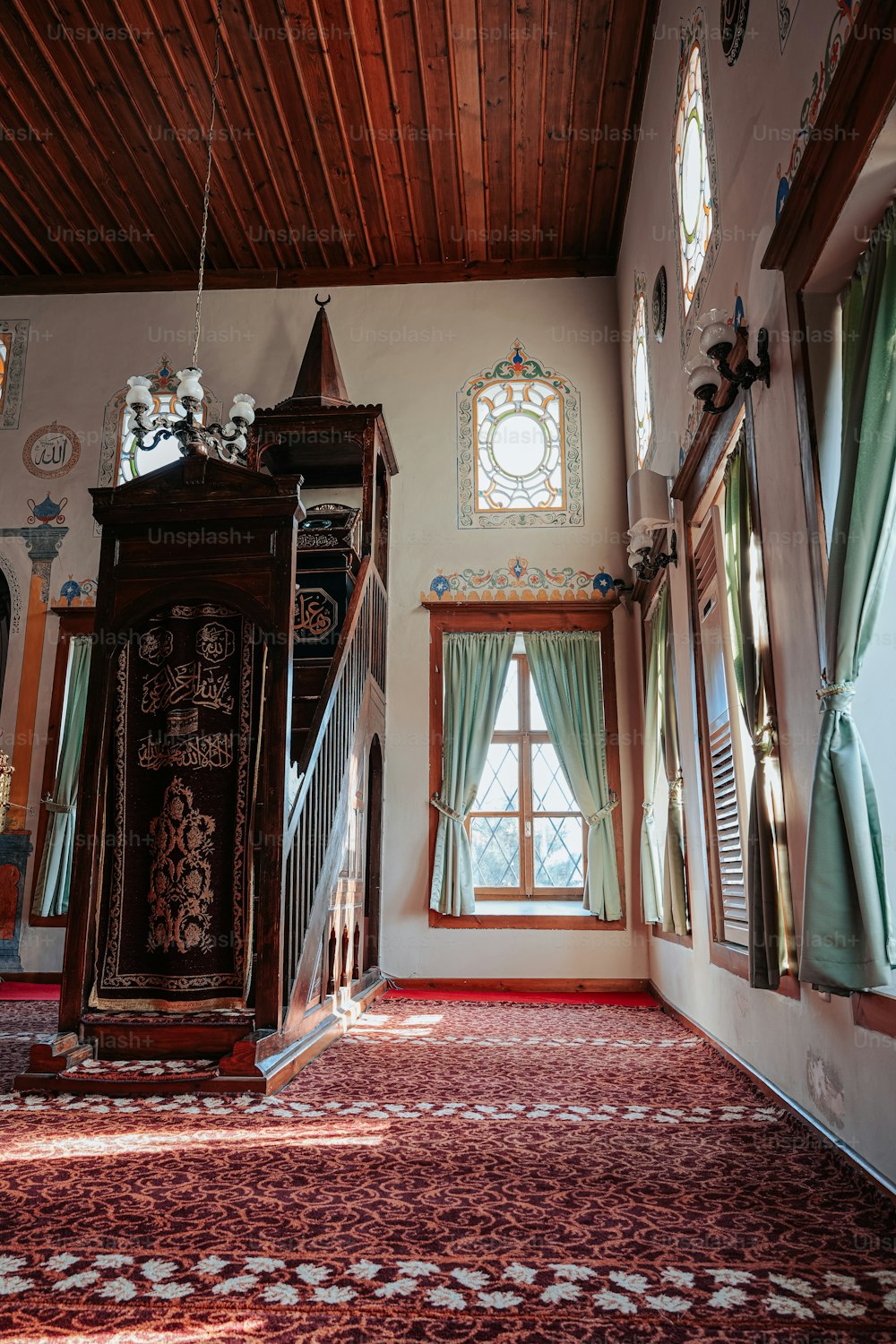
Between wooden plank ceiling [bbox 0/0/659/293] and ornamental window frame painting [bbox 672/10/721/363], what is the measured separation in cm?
132

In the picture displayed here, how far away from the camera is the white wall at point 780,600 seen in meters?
2.53

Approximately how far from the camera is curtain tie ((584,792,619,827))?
6.68 meters

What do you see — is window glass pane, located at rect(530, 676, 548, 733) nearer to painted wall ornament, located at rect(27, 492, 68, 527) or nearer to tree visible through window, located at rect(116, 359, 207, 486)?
tree visible through window, located at rect(116, 359, 207, 486)

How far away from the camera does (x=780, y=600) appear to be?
312 centimetres

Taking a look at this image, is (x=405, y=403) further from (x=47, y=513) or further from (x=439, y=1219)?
(x=439, y=1219)

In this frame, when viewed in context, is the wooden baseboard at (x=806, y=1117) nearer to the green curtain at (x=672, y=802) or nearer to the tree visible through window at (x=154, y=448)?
the green curtain at (x=672, y=802)

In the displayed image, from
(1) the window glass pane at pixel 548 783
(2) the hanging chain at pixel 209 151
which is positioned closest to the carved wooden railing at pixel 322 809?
(1) the window glass pane at pixel 548 783

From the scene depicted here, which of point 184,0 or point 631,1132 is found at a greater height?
point 184,0

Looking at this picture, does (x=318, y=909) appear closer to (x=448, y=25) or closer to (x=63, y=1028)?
(x=63, y=1028)

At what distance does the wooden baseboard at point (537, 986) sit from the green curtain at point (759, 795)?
356cm

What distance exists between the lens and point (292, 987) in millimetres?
3732

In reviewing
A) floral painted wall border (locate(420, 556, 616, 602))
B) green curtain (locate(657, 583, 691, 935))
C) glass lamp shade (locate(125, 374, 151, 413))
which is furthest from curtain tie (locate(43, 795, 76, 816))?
green curtain (locate(657, 583, 691, 935))

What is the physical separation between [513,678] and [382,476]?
1926 mm

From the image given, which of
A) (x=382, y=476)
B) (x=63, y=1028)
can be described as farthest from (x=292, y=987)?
(x=382, y=476)
